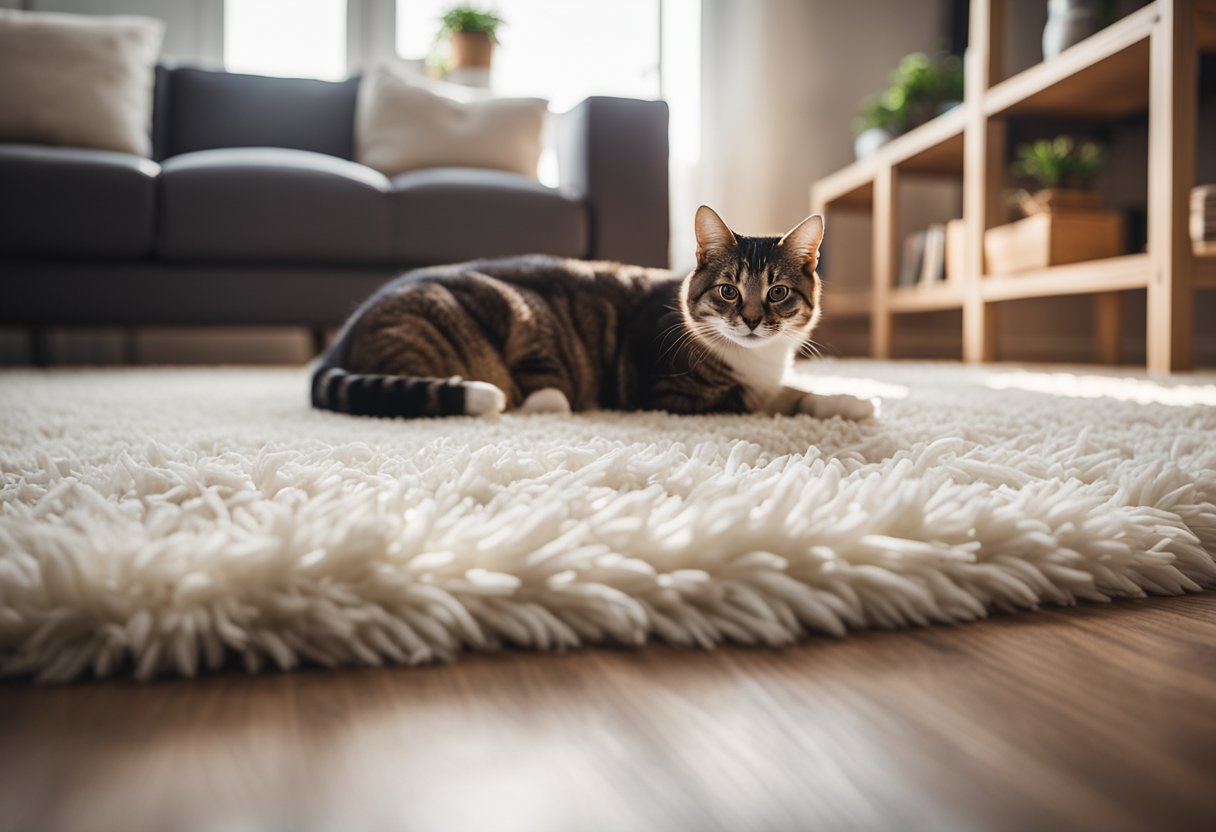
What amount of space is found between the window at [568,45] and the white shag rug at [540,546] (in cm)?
344

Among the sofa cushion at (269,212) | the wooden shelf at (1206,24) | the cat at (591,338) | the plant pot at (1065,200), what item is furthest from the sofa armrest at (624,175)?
the wooden shelf at (1206,24)

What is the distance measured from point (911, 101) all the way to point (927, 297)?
0.80 metres

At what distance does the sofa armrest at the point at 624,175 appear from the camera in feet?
8.39

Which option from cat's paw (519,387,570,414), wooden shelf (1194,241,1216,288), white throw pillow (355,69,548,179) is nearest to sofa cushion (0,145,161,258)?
white throw pillow (355,69,548,179)

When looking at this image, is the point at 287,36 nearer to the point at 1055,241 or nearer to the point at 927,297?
the point at 927,297

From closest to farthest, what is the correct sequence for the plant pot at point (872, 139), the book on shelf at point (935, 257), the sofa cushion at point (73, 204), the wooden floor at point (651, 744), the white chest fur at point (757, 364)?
the wooden floor at point (651, 744) < the white chest fur at point (757, 364) < the sofa cushion at point (73, 204) < the book on shelf at point (935, 257) < the plant pot at point (872, 139)

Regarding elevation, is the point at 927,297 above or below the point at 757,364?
above

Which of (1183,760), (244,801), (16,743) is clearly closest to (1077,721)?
(1183,760)

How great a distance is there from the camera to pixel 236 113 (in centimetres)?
298

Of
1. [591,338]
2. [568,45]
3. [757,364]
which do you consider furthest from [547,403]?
[568,45]

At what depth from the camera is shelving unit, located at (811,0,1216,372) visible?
1.91 m

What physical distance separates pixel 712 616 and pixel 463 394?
697mm

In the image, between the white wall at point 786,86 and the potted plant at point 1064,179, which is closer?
the potted plant at point 1064,179

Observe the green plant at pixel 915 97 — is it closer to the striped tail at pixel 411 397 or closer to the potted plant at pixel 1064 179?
the potted plant at pixel 1064 179
